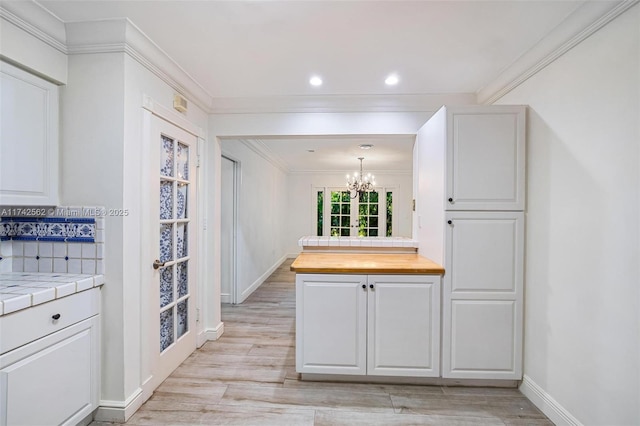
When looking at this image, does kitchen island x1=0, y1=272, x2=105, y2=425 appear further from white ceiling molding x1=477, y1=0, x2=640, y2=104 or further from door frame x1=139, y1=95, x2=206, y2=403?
white ceiling molding x1=477, y1=0, x2=640, y2=104

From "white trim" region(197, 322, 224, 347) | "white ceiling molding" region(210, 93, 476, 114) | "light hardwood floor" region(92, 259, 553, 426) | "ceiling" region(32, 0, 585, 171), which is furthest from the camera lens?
"white trim" region(197, 322, 224, 347)

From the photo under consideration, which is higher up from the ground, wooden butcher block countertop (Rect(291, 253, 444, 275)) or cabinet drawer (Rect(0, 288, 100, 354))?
wooden butcher block countertop (Rect(291, 253, 444, 275))

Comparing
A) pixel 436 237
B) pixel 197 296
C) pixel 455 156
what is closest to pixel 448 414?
pixel 436 237

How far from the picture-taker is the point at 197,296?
8.87 ft

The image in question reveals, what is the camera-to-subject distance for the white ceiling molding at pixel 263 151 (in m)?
4.32

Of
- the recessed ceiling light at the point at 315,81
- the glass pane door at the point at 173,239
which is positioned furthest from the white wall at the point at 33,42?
the recessed ceiling light at the point at 315,81

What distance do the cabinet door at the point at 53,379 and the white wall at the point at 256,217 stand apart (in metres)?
2.40

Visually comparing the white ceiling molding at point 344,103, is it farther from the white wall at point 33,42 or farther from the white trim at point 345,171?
the white trim at point 345,171

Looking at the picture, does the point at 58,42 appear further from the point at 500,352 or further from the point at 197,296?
the point at 500,352

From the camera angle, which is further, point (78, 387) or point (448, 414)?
point (448, 414)

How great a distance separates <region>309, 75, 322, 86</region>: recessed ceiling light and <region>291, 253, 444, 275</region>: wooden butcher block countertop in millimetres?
1453

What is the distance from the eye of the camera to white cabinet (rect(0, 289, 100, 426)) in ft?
4.30

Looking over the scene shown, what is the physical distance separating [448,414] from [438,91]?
246cm

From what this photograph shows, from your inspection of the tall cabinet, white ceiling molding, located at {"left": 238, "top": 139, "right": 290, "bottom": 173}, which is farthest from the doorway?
the tall cabinet
